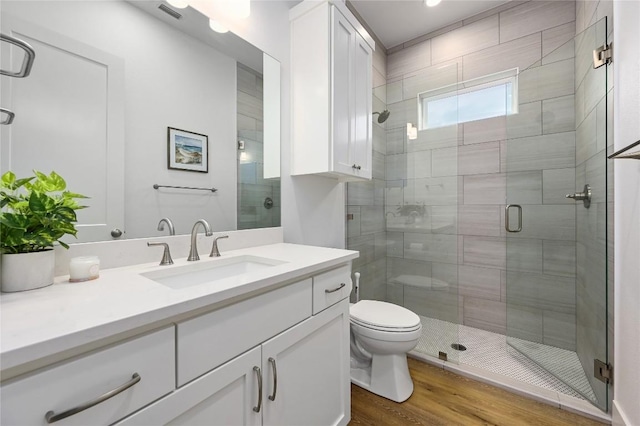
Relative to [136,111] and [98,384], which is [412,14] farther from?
[98,384]

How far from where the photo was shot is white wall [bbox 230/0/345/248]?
1.55 metres

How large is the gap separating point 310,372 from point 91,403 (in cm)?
75

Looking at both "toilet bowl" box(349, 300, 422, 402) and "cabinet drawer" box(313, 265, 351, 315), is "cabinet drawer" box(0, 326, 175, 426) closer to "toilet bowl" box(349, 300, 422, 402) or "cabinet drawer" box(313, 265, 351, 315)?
"cabinet drawer" box(313, 265, 351, 315)

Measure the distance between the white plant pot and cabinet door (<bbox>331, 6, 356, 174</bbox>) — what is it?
50.5 inches

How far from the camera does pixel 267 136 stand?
1599 mm

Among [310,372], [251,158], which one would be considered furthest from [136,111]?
[310,372]

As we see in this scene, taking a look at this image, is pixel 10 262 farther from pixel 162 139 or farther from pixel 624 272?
pixel 624 272

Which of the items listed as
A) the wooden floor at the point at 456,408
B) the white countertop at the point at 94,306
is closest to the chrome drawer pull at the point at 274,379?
the white countertop at the point at 94,306

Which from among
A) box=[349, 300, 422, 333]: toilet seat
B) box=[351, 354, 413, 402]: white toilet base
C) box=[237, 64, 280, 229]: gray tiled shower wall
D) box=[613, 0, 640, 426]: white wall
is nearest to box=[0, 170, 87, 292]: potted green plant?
box=[237, 64, 280, 229]: gray tiled shower wall

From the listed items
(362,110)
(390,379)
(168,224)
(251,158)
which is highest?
(362,110)

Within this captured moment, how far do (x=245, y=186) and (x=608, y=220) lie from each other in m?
1.99

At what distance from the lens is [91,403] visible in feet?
1.60

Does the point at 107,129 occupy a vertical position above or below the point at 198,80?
below

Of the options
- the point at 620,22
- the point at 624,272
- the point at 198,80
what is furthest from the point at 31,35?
the point at 624,272
